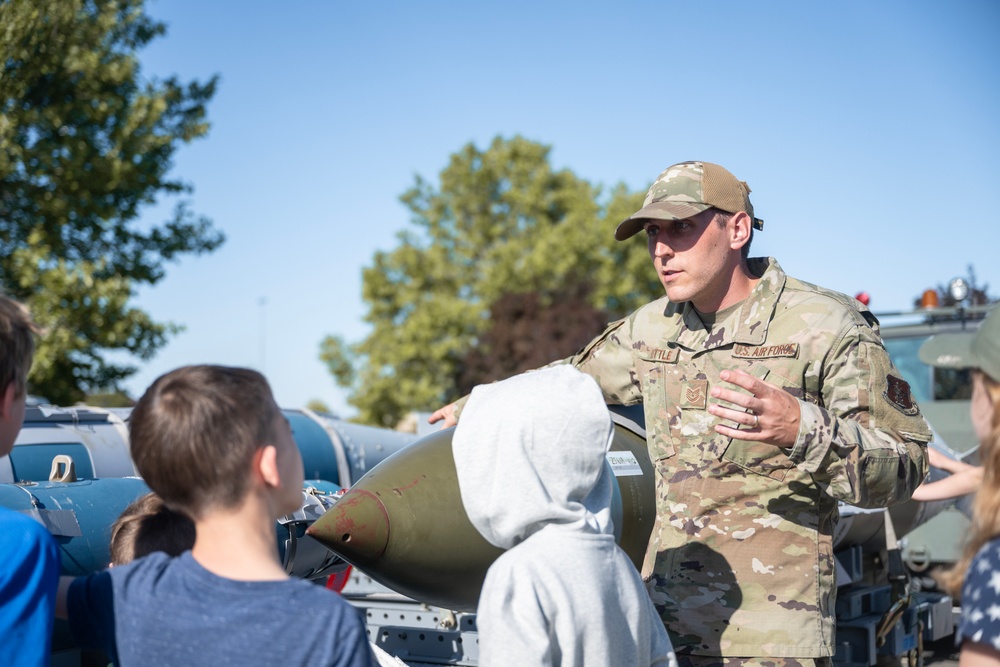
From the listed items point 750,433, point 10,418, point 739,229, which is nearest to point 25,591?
point 10,418

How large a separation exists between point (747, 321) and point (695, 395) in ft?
1.01

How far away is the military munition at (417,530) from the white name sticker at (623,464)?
0.78 feet

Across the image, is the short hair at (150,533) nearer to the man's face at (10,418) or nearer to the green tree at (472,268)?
the man's face at (10,418)

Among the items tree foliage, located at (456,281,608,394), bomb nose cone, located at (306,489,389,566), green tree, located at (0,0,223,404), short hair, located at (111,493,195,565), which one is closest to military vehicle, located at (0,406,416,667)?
bomb nose cone, located at (306,489,389,566)

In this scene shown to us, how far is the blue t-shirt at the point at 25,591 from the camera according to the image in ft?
6.30

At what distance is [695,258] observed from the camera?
3.35 meters

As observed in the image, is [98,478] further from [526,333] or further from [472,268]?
[472,268]

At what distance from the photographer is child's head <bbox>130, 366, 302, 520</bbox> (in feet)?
6.46

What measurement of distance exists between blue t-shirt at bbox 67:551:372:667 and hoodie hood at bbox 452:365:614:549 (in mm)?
455

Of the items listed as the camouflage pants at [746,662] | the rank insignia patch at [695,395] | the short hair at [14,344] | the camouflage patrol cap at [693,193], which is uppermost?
the camouflage patrol cap at [693,193]

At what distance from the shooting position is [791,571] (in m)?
3.06

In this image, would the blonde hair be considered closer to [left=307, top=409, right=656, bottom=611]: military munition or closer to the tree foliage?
[left=307, top=409, right=656, bottom=611]: military munition

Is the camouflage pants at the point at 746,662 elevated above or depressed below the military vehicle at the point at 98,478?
below

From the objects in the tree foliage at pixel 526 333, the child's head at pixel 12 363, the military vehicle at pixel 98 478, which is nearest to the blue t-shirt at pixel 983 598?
the military vehicle at pixel 98 478
